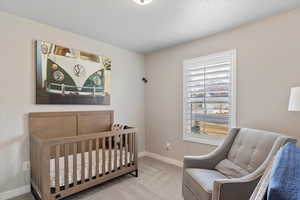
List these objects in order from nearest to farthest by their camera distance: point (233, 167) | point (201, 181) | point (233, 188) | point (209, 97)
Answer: point (233, 188)
point (201, 181)
point (233, 167)
point (209, 97)

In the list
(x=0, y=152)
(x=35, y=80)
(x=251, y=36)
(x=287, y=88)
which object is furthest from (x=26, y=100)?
(x=287, y=88)

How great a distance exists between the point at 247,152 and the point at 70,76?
2.68 metres

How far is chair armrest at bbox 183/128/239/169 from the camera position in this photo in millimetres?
1900

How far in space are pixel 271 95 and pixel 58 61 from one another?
306cm

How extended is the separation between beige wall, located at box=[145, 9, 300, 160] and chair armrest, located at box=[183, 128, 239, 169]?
1.71 feet

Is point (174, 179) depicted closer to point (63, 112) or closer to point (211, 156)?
point (211, 156)

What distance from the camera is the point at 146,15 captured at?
2064 millimetres

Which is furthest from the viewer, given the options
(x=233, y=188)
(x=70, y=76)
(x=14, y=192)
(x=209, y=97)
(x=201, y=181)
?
(x=209, y=97)

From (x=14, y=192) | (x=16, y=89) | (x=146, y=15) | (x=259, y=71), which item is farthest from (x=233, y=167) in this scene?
(x=16, y=89)

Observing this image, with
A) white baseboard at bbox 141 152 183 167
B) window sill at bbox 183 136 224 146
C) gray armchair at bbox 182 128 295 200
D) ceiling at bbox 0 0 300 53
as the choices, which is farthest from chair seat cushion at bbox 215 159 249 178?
ceiling at bbox 0 0 300 53

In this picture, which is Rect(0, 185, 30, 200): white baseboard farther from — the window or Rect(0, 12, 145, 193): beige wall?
the window

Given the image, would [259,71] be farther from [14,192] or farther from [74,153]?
[14,192]

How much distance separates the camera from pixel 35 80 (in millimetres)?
2209

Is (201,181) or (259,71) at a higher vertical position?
(259,71)
